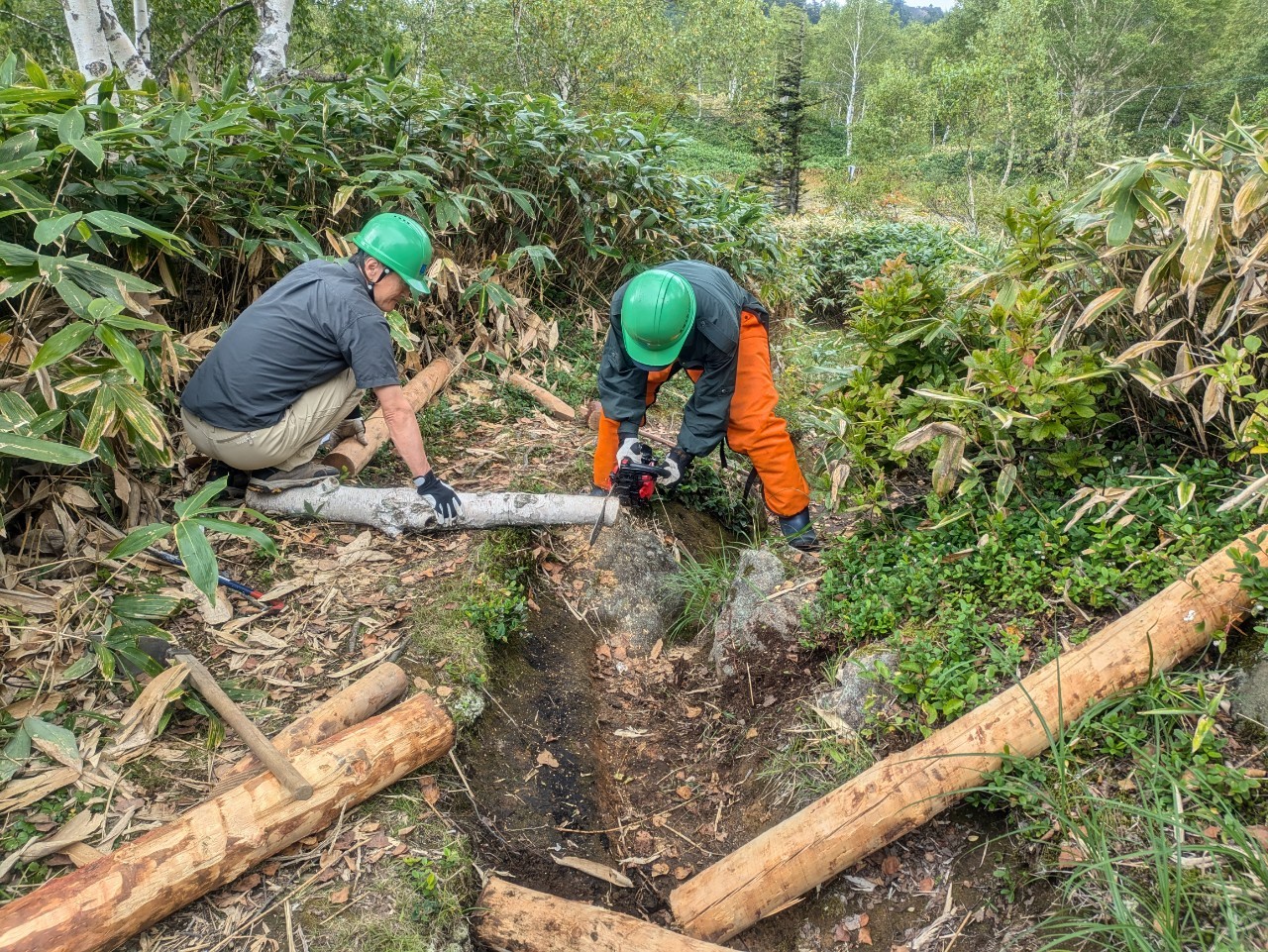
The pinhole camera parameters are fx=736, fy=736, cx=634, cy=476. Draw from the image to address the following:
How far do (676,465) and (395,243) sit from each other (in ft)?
5.69

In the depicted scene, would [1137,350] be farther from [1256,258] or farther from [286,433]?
[286,433]

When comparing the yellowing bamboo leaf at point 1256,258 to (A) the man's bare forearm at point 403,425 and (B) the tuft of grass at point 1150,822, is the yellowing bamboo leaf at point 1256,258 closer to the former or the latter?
(B) the tuft of grass at point 1150,822

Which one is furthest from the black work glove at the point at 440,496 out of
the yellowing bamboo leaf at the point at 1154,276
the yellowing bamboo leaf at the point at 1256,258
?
the yellowing bamboo leaf at the point at 1256,258

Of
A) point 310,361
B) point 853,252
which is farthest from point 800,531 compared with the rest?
point 853,252

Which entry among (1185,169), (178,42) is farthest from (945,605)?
(178,42)

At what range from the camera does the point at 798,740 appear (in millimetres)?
2701

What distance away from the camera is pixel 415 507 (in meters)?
3.66

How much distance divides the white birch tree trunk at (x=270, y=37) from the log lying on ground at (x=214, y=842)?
6960 millimetres

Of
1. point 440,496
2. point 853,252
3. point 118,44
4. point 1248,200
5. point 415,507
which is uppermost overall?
point 118,44

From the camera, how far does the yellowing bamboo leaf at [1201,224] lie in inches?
89.4

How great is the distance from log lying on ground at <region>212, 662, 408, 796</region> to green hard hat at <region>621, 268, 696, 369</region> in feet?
5.64

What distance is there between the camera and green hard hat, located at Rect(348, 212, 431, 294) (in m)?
3.39

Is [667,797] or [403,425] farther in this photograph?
[403,425]

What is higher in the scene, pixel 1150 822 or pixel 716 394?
pixel 716 394
